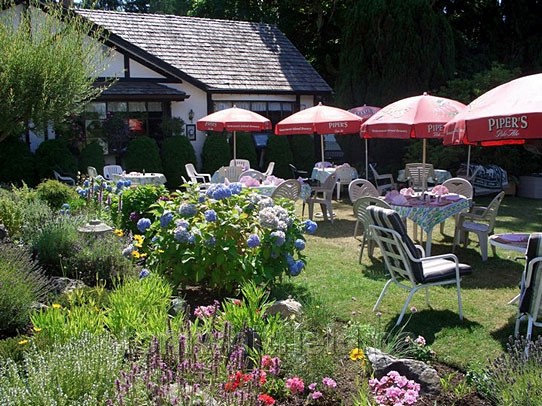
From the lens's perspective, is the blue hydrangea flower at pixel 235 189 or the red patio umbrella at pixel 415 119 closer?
the blue hydrangea flower at pixel 235 189

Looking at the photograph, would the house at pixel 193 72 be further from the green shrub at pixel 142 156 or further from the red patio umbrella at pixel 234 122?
the red patio umbrella at pixel 234 122

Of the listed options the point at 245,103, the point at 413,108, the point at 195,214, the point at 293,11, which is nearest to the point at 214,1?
the point at 293,11

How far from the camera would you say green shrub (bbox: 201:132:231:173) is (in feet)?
58.2

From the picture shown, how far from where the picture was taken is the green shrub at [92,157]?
15875mm

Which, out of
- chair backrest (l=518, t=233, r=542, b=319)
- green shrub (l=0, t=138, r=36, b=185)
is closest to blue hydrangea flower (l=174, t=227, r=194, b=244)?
chair backrest (l=518, t=233, r=542, b=319)

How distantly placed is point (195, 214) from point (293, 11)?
2223 cm

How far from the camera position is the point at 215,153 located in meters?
17.7

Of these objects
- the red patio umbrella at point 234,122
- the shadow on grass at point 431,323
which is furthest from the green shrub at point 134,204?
the red patio umbrella at point 234,122

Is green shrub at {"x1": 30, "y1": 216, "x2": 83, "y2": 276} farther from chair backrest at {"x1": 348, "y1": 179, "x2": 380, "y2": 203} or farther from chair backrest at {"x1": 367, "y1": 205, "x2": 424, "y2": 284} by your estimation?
chair backrest at {"x1": 348, "y1": 179, "x2": 380, "y2": 203}

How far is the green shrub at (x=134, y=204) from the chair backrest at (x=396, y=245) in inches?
132

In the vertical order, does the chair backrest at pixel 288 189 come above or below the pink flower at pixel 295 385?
above

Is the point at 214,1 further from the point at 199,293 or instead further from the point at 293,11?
the point at 199,293

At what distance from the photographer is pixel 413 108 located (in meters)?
9.14

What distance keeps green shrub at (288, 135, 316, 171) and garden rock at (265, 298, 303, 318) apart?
A: 14254 mm
